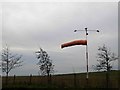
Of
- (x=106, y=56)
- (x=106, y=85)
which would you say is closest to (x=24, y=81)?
→ (x=106, y=85)

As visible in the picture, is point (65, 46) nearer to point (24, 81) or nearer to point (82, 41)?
point (82, 41)

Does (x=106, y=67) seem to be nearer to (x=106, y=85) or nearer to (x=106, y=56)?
(x=106, y=56)

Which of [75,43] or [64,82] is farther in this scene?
[75,43]

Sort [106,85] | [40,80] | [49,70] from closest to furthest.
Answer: [106,85] < [40,80] < [49,70]

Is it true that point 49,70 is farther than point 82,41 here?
Yes

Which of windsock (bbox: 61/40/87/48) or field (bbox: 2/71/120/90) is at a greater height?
windsock (bbox: 61/40/87/48)

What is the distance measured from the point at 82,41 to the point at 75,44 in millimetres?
746

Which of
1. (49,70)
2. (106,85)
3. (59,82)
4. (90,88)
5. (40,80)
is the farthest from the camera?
(49,70)

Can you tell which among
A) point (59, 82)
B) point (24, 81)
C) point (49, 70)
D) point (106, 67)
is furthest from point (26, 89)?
point (106, 67)

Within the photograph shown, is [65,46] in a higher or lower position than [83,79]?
higher

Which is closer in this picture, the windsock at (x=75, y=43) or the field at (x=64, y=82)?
Result: the field at (x=64, y=82)

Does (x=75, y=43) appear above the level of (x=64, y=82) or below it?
above

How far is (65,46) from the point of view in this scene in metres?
28.2

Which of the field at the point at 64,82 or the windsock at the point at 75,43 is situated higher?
the windsock at the point at 75,43
